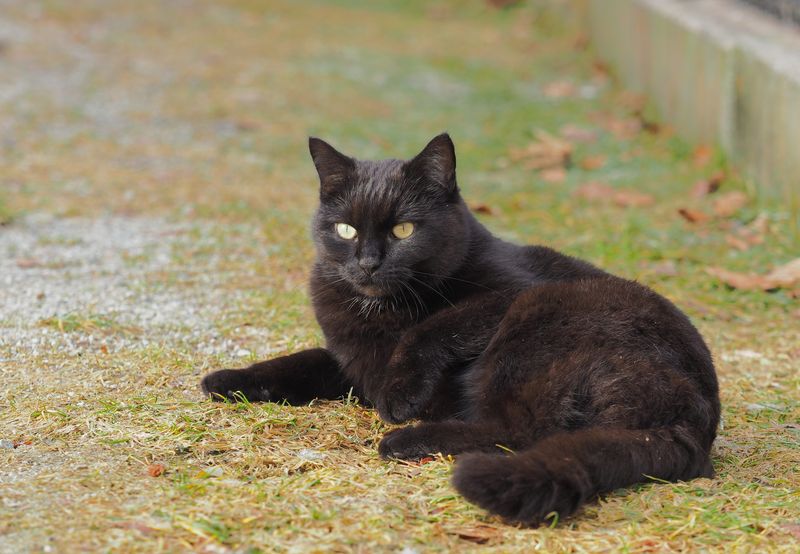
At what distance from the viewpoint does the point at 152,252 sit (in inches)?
198

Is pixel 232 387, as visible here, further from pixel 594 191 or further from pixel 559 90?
pixel 559 90

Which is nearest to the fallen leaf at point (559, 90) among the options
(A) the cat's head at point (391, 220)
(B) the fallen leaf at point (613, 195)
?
(B) the fallen leaf at point (613, 195)

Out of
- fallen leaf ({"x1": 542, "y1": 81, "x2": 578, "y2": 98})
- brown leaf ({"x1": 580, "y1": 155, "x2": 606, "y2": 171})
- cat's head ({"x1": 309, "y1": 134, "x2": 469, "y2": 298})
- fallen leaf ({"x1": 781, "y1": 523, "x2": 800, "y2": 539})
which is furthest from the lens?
fallen leaf ({"x1": 542, "y1": 81, "x2": 578, "y2": 98})

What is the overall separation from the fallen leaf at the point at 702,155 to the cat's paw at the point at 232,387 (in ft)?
14.4

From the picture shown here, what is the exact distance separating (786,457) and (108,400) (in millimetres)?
2201

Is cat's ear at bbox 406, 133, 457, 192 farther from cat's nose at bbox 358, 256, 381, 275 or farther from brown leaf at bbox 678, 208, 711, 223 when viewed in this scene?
brown leaf at bbox 678, 208, 711, 223

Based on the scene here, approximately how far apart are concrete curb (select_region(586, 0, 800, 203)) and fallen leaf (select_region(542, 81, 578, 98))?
529 millimetres

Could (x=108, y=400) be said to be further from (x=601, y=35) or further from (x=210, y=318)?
(x=601, y=35)

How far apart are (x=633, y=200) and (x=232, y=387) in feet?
12.2

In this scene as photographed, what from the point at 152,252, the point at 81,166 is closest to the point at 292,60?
the point at 81,166

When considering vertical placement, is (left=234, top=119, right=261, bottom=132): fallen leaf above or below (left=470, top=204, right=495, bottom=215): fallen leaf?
above

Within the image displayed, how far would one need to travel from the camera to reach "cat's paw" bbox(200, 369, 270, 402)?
3.18m

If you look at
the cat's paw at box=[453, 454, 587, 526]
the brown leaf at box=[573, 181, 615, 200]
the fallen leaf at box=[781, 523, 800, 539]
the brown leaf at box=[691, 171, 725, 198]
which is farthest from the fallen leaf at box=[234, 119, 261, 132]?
the fallen leaf at box=[781, 523, 800, 539]

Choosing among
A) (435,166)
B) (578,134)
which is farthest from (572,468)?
(578,134)
